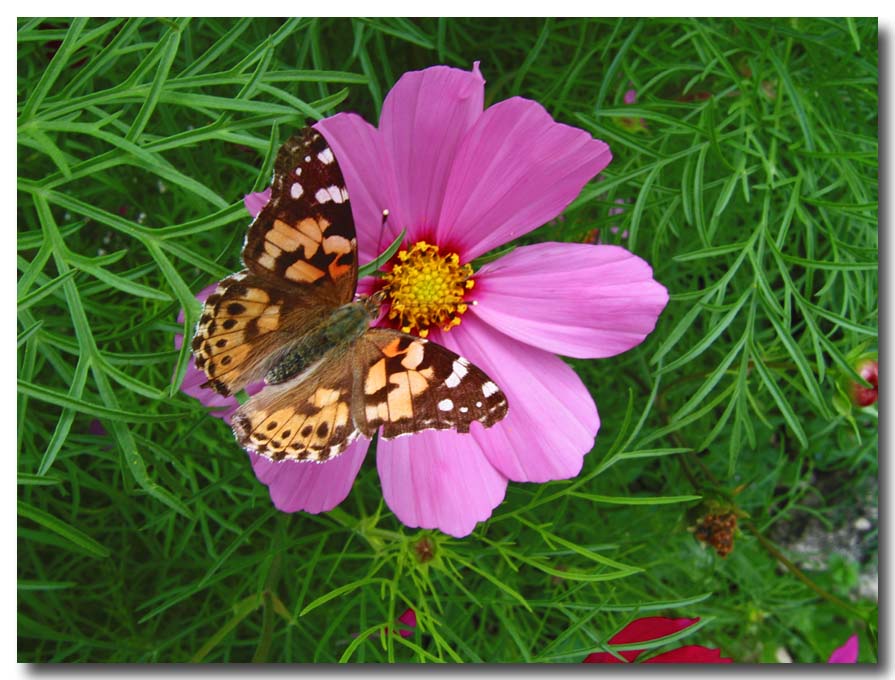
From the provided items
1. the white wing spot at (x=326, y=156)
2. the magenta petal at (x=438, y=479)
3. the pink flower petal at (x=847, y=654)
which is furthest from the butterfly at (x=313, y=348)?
the pink flower petal at (x=847, y=654)

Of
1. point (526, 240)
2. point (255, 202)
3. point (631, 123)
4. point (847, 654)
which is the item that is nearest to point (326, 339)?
point (255, 202)

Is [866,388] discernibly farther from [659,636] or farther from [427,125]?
[427,125]

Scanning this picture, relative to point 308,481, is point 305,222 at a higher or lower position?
higher

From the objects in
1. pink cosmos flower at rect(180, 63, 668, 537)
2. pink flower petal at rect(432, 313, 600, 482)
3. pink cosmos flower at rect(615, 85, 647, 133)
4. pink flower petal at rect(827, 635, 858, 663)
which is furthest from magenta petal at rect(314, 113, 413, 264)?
pink flower petal at rect(827, 635, 858, 663)

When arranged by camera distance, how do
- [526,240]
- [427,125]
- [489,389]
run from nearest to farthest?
1. [489,389]
2. [427,125]
3. [526,240]

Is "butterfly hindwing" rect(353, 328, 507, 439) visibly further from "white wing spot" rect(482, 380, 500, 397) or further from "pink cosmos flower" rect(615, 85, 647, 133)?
"pink cosmos flower" rect(615, 85, 647, 133)

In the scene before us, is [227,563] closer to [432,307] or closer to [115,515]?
[115,515]

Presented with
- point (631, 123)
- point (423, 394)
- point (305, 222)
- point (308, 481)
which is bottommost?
point (308, 481)
